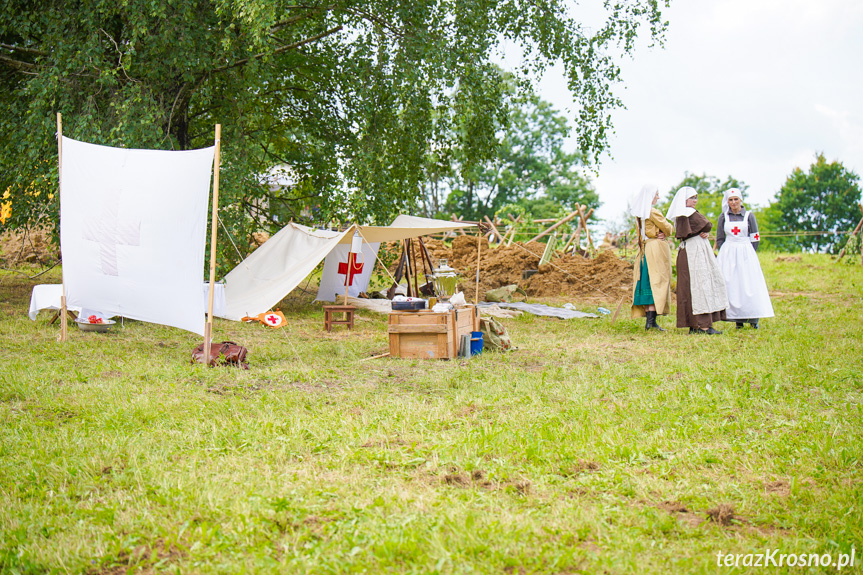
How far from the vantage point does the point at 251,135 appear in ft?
32.8

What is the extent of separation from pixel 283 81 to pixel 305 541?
9.47 m

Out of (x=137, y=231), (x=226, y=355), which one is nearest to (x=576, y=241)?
(x=226, y=355)

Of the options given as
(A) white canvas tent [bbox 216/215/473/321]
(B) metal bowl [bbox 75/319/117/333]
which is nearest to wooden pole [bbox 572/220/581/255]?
(A) white canvas tent [bbox 216/215/473/321]

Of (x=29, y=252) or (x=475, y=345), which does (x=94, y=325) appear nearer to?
(x=475, y=345)

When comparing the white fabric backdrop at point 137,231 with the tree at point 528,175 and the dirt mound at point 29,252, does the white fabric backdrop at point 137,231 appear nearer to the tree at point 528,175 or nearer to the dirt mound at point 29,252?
the dirt mound at point 29,252

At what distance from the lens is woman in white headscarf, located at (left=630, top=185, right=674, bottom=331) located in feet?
26.2

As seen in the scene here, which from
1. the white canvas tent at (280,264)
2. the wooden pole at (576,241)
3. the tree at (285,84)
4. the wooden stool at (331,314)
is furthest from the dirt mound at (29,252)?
the wooden pole at (576,241)

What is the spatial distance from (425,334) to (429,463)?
3089mm

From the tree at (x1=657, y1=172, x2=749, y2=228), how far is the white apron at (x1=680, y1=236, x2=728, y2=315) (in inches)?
1524

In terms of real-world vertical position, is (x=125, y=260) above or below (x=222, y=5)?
below

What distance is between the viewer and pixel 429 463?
10.6ft

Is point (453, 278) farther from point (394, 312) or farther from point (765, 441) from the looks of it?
point (765, 441)

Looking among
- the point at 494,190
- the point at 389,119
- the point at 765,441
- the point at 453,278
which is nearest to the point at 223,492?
the point at 765,441

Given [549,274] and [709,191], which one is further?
[709,191]
